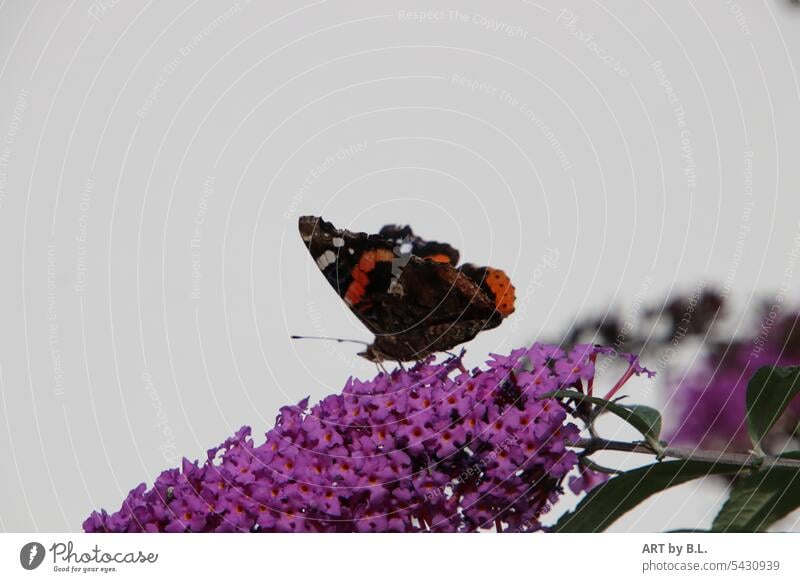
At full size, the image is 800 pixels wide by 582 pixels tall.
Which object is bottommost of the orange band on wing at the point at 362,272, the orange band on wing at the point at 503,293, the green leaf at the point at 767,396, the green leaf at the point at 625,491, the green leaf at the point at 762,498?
the green leaf at the point at 762,498

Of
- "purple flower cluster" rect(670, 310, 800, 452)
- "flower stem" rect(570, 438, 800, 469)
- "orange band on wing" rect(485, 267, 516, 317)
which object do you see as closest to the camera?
"flower stem" rect(570, 438, 800, 469)

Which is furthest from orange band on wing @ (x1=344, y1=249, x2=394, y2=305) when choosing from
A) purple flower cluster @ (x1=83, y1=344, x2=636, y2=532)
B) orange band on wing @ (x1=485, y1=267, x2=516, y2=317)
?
purple flower cluster @ (x1=83, y1=344, x2=636, y2=532)

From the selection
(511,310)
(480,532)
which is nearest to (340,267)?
(511,310)

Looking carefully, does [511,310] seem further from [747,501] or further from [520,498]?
[747,501]

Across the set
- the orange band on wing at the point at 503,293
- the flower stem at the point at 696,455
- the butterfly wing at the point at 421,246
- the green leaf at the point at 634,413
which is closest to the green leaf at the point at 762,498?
the flower stem at the point at 696,455

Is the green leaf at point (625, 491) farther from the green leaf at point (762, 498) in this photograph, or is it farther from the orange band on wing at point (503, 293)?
the orange band on wing at point (503, 293)

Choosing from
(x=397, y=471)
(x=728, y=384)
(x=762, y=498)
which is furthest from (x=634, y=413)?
(x=728, y=384)

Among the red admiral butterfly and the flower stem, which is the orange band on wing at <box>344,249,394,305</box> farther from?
the flower stem
